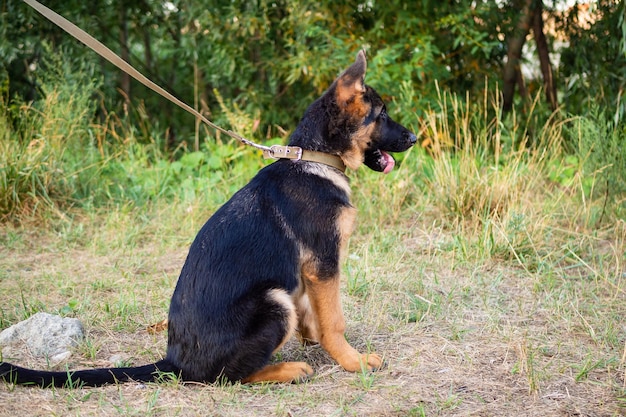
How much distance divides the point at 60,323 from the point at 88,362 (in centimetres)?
35

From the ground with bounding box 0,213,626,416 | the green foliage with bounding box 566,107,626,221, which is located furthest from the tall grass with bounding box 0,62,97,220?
the green foliage with bounding box 566,107,626,221

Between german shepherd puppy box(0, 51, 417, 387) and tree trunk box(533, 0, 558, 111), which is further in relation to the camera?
tree trunk box(533, 0, 558, 111)

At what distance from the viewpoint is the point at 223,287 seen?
3.29 meters

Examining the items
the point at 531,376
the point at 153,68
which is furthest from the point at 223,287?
the point at 153,68

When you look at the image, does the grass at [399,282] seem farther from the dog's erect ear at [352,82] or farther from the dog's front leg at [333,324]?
the dog's erect ear at [352,82]

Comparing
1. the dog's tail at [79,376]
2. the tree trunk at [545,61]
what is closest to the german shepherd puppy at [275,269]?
the dog's tail at [79,376]

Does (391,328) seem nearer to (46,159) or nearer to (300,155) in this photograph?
(300,155)

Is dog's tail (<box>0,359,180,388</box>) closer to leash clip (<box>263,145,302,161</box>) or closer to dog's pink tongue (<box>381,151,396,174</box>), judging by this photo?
leash clip (<box>263,145,302,161</box>)

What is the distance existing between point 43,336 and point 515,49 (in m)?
6.57

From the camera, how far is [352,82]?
144 inches

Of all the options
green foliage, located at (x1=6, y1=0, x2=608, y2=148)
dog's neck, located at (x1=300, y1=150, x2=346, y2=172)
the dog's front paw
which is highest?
green foliage, located at (x1=6, y1=0, x2=608, y2=148)

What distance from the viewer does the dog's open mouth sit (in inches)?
153

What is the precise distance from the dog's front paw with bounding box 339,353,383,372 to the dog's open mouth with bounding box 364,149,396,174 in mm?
Answer: 1067

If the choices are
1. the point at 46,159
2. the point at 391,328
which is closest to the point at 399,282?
the point at 391,328
